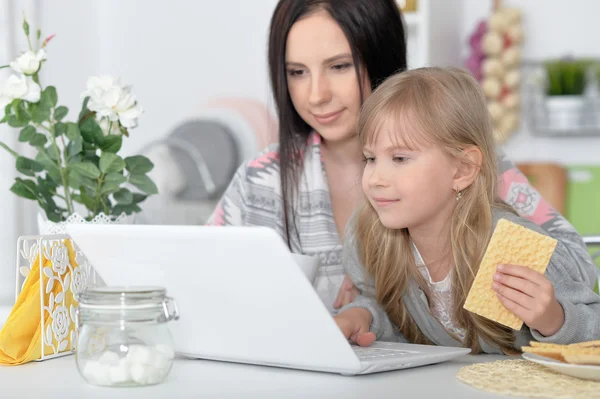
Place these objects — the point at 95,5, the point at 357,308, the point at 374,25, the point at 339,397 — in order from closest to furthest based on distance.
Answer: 1. the point at 339,397
2. the point at 357,308
3. the point at 374,25
4. the point at 95,5

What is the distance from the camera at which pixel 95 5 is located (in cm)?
309

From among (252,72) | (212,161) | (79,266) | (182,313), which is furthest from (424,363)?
(252,72)

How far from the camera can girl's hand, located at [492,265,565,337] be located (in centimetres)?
115

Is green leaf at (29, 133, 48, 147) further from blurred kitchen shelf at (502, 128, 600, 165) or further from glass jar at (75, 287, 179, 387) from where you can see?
blurred kitchen shelf at (502, 128, 600, 165)

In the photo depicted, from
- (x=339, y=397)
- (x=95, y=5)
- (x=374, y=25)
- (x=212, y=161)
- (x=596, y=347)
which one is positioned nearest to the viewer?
(x=339, y=397)

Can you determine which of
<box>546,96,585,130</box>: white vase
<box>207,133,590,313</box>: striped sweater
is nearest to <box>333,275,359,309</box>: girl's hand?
<box>207,133,590,313</box>: striped sweater

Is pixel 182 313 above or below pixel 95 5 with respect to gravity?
below

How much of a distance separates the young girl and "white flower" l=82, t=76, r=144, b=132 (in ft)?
1.33

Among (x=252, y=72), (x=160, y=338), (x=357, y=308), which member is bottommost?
(x=357, y=308)

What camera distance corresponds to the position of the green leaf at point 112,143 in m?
Result: 1.46

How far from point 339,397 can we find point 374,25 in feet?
3.13

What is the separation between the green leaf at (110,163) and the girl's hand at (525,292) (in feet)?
2.16

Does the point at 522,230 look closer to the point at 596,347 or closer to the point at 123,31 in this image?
the point at 596,347

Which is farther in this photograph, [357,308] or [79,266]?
[357,308]
